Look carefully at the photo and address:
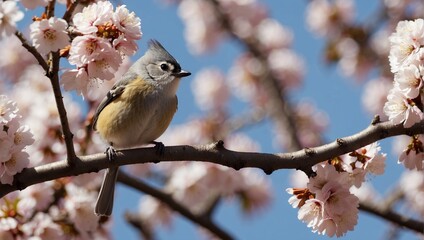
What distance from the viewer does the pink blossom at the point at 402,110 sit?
3275 mm

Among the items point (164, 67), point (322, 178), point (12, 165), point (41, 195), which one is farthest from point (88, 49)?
point (41, 195)

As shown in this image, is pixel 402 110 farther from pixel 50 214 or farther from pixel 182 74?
pixel 50 214

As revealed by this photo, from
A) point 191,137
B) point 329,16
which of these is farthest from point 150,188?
point 329,16

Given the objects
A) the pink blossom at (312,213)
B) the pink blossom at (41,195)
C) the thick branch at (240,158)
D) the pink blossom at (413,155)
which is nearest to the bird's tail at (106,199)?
the pink blossom at (41,195)

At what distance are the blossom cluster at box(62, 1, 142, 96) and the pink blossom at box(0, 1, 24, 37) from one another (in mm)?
265

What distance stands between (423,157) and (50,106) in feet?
10.5

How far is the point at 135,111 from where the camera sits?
4.54m

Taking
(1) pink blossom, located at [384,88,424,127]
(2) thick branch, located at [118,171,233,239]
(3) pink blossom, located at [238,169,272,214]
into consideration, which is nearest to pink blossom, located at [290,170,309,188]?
(3) pink blossom, located at [238,169,272,214]

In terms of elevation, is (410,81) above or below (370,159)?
above

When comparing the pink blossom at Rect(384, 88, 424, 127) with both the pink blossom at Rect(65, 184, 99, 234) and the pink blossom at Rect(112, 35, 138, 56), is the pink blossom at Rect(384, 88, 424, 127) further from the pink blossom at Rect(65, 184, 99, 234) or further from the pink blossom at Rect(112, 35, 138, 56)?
the pink blossom at Rect(65, 184, 99, 234)

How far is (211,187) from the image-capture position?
270 inches

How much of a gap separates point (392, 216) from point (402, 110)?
197cm

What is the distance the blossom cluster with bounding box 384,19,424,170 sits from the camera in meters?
3.28

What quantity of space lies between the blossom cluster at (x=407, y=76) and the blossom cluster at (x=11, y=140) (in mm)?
1675
